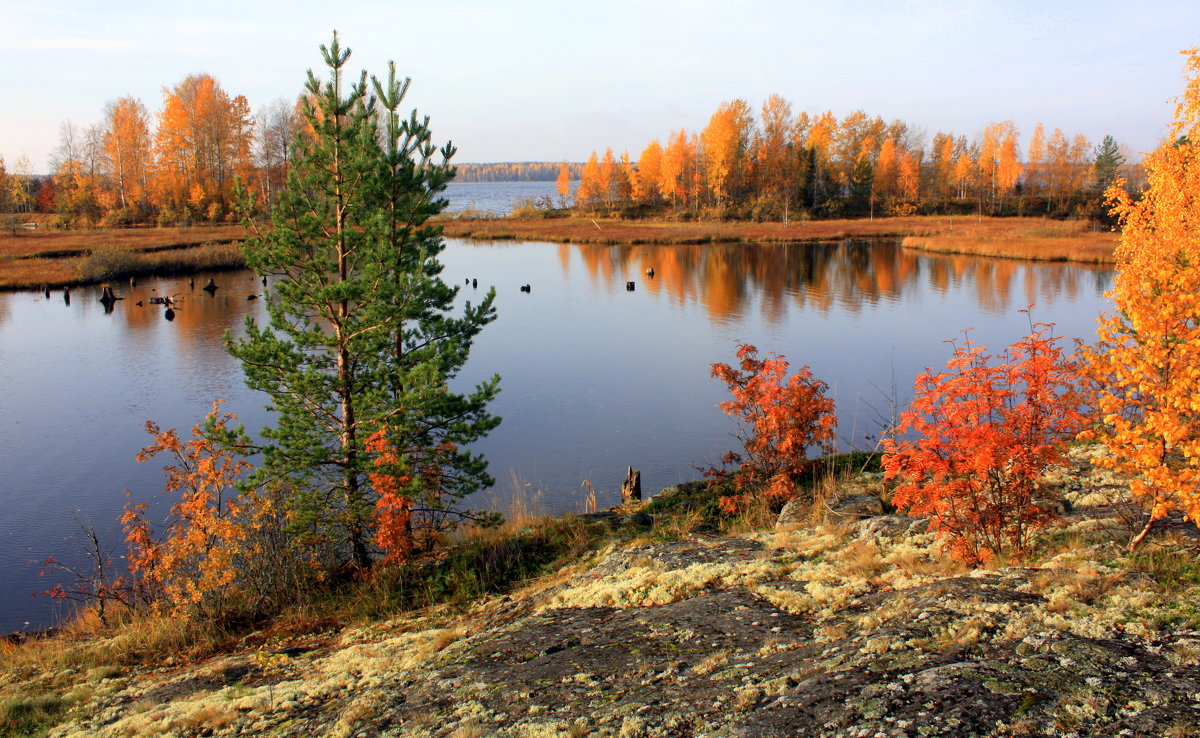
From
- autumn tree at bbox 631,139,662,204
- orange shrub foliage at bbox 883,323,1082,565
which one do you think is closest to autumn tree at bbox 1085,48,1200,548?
orange shrub foliage at bbox 883,323,1082,565

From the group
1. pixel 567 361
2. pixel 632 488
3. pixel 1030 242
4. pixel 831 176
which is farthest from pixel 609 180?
pixel 632 488

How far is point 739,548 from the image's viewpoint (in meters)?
9.30

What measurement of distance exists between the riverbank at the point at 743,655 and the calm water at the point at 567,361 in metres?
5.36

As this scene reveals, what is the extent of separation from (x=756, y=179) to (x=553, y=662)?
91.7m

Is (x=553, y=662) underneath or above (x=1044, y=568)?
underneath

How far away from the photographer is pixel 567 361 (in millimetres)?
25750

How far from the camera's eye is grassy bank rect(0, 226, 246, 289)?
43.5 metres

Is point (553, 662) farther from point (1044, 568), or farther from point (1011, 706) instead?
point (1044, 568)

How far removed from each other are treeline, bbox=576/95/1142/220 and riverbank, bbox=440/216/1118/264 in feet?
19.1

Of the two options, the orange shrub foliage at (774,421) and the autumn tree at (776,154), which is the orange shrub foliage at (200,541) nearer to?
the orange shrub foliage at (774,421)

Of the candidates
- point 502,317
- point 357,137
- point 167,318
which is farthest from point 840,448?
point 167,318

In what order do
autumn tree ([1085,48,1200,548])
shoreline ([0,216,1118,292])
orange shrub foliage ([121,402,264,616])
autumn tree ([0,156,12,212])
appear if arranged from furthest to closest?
autumn tree ([0,156,12,212]) < shoreline ([0,216,1118,292]) < orange shrub foliage ([121,402,264,616]) < autumn tree ([1085,48,1200,548])

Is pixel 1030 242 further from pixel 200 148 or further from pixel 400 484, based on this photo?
pixel 200 148

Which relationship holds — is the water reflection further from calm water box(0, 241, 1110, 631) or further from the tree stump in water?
the tree stump in water
